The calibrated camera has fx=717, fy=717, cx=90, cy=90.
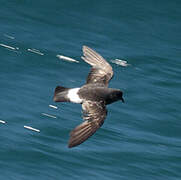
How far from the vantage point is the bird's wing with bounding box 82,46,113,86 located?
47.0 ft

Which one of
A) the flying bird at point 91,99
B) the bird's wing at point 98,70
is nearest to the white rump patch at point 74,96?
the flying bird at point 91,99

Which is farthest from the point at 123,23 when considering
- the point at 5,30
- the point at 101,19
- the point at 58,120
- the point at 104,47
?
the point at 58,120

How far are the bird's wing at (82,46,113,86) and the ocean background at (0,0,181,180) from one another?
501 centimetres

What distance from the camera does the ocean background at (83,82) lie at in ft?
63.6

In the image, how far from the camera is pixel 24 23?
2538 centimetres

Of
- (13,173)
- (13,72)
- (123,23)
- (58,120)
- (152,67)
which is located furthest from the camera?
(123,23)

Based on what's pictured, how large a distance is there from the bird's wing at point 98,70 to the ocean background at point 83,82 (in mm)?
5008

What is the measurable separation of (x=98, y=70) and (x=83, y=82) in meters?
7.52

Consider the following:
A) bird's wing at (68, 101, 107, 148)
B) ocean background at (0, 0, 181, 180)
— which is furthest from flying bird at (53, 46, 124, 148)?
ocean background at (0, 0, 181, 180)

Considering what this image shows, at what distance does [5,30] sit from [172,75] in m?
5.92

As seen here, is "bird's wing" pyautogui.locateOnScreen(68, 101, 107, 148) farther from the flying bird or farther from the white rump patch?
the white rump patch

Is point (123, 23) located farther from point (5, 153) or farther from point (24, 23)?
point (5, 153)

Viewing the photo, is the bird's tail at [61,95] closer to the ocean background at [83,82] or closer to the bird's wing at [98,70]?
the bird's wing at [98,70]

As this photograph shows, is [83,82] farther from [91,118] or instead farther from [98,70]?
[91,118]
